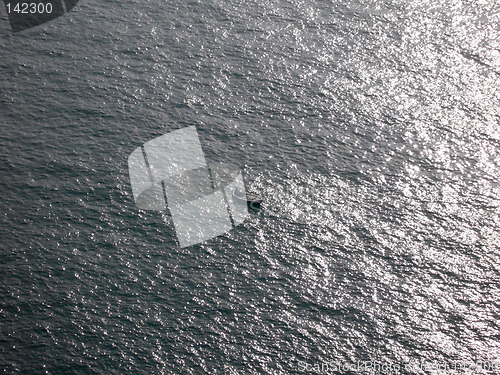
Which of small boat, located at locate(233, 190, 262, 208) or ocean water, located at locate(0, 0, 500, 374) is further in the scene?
small boat, located at locate(233, 190, 262, 208)

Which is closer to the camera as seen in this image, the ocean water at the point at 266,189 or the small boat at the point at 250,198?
the ocean water at the point at 266,189

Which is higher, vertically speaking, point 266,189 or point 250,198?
point 266,189

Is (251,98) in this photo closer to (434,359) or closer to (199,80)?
(199,80)

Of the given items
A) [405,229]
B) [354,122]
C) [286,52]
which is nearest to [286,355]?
[405,229]

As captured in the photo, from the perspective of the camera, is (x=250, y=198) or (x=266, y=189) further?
(x=266, y=189)
